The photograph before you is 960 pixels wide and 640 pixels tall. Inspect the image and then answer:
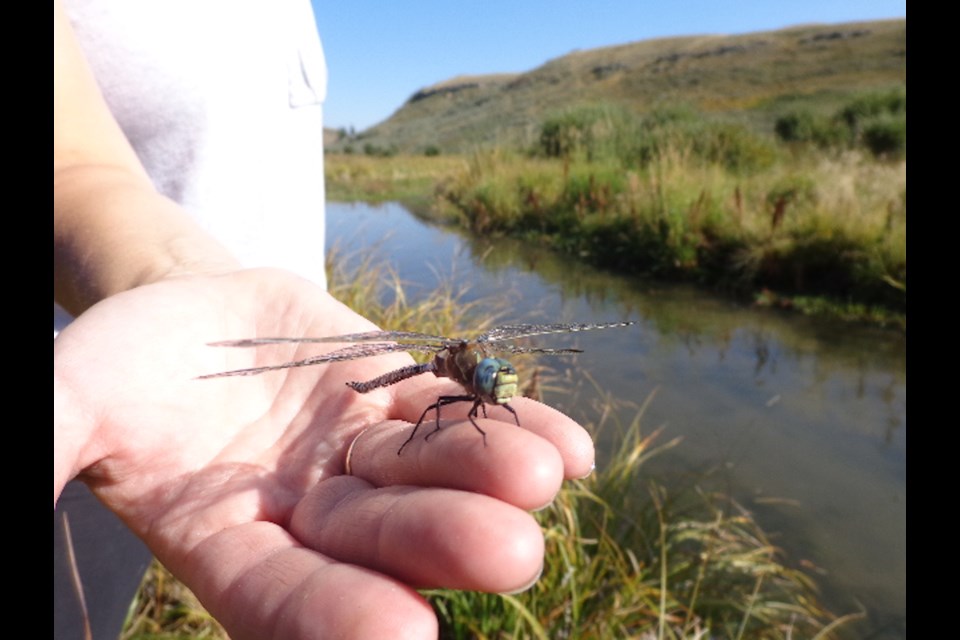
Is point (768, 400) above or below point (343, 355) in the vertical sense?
below

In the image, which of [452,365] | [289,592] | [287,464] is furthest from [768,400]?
[289,592]

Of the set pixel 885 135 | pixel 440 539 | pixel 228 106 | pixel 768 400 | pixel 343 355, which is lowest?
pixel 768 400

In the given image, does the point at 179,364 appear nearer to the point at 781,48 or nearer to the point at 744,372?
the point at 744,372

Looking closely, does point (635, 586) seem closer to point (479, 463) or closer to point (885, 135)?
point (479, 463)

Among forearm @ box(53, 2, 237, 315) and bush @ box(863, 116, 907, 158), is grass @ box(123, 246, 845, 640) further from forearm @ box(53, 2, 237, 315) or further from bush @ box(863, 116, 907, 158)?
bush @ box(863, 116, 907, 158)

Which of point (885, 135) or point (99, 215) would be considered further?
point (885, 135)
